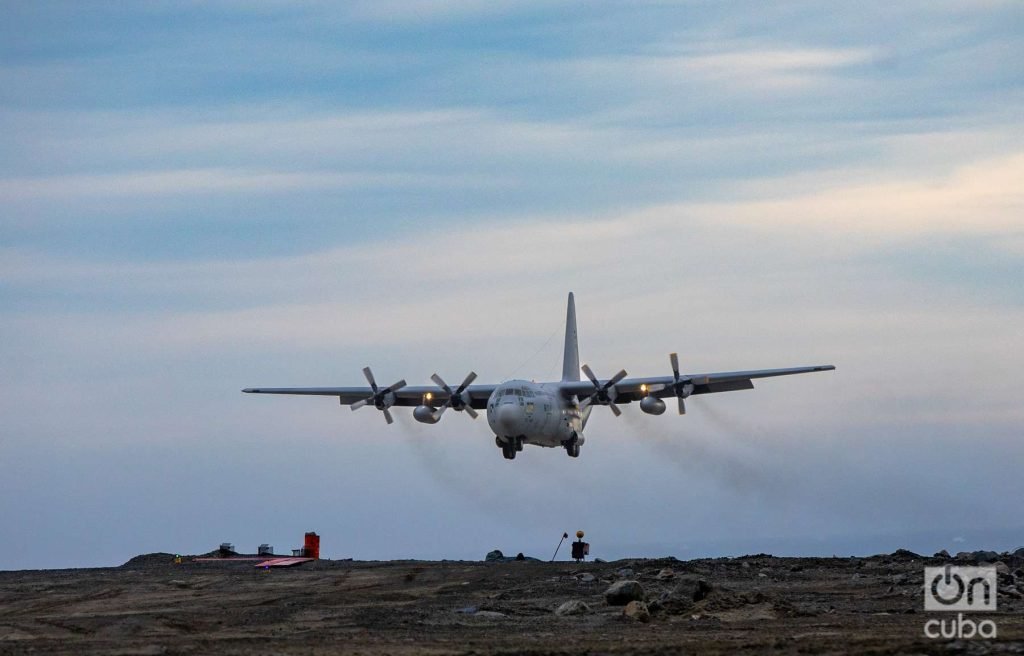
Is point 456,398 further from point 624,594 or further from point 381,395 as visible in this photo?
point 624,594

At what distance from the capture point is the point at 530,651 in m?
21.7

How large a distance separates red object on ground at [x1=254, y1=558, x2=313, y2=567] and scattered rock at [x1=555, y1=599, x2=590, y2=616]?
1730cm

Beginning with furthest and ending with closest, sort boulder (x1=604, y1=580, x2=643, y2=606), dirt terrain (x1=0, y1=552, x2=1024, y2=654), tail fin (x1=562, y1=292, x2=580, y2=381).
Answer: tail fin (x1=562, y1=292, x2=580, y2=381) → boulder (x1=604, y1=580, x2=643, y2=606) → dirt terrain (x1=0, y1=552, x2=1024, y2=654)

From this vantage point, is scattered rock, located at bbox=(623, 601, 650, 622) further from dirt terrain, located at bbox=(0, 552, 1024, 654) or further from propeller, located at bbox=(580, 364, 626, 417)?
propeller, located at bbox=(580, 364, 626, 417)

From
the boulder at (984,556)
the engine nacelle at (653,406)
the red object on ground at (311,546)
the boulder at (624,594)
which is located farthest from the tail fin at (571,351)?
the boulder at (624,594)

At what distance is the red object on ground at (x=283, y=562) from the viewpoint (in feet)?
143

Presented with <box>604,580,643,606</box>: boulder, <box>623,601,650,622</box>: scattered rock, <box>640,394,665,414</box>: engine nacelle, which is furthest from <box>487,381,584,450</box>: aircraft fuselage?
<box>623,601,650,622</box>: scattered rock

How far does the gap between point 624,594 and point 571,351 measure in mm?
42196

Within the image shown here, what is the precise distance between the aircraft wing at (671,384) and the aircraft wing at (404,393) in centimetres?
455

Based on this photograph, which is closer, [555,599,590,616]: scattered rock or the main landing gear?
[555,599,590,616]: scattered rock

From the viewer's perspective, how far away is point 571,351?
234ft

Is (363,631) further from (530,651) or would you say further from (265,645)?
(530,651)

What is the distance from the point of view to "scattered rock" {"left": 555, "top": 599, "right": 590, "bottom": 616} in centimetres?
2858

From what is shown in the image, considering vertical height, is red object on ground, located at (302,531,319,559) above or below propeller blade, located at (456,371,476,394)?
below
